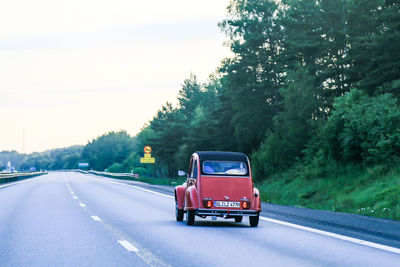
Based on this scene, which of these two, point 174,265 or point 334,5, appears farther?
point 334,5

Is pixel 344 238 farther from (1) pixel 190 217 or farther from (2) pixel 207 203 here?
A: (1) pixel 190 217

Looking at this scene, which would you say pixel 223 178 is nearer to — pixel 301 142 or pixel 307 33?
pixel 301 142

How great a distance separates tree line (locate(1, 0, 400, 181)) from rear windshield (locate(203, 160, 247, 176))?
1291 cm

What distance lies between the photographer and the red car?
15.0 metres

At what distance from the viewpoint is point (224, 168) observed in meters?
15.8

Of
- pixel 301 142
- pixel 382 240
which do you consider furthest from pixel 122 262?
pixel 301 142

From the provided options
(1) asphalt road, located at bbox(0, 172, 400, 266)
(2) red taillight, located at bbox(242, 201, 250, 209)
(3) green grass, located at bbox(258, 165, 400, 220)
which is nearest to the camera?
(1) asphalt road, located at bbox(0, 172, 400, 266)

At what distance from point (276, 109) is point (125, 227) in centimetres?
4494

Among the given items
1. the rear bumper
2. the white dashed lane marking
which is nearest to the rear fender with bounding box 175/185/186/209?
the rear bumper

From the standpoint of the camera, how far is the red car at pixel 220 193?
1502cm

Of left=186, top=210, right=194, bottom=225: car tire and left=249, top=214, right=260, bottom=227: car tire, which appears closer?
left=186, top=210, right=194, bottom=225: car tire

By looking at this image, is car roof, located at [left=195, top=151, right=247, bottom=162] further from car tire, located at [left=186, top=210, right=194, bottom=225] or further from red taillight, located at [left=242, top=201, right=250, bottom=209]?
car tire, located at [left=186, top=210, right=194, bottom=225]

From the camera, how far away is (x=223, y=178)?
15.3m

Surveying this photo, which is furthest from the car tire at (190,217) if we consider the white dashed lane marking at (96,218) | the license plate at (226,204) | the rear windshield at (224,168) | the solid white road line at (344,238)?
the white dashed lane marking at (96,218)
